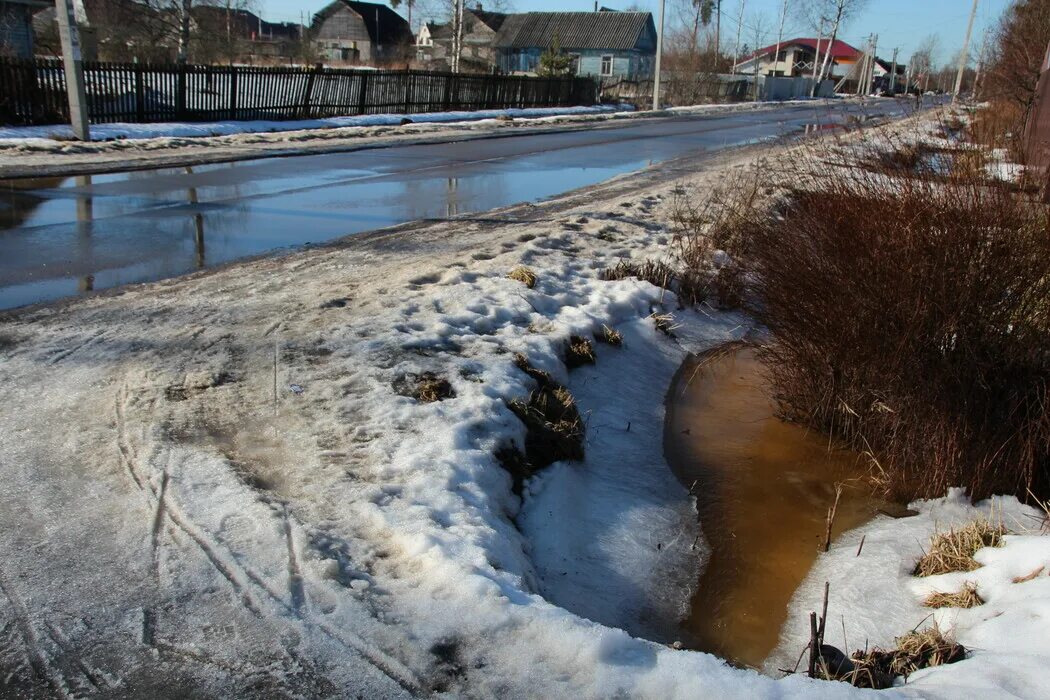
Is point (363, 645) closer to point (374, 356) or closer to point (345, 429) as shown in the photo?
point (345, 429)

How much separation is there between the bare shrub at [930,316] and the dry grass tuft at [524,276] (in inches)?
85.0

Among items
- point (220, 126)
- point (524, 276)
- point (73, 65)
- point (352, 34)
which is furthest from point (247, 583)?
point (352, 34)

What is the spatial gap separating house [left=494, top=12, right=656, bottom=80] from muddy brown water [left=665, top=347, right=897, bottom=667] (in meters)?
63.5

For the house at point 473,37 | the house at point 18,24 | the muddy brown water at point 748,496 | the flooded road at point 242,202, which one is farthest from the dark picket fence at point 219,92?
the house at point 473,37

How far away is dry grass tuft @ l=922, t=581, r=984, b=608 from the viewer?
3.41 m

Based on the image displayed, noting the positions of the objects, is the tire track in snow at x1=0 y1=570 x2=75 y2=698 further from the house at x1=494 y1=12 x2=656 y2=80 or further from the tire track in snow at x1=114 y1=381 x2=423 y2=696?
the house at x1=494 y1=12 x2=656 y2=80

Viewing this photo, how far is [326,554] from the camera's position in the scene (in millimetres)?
3041

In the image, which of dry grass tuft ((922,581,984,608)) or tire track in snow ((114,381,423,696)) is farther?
dry grass tuft ((922,581,984,608))

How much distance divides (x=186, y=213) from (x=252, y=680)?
321 inches

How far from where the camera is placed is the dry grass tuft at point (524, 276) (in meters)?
6.78

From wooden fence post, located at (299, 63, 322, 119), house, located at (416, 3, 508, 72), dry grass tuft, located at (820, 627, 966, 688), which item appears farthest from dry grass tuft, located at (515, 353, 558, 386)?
house, located at (416, 3, 508, 72)

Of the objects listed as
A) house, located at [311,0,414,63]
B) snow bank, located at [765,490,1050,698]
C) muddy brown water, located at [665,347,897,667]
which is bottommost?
muddy brown water, located at [665,347,897,667]

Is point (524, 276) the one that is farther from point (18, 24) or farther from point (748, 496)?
point (18, 24)

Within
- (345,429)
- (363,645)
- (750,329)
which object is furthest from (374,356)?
(750,329)
